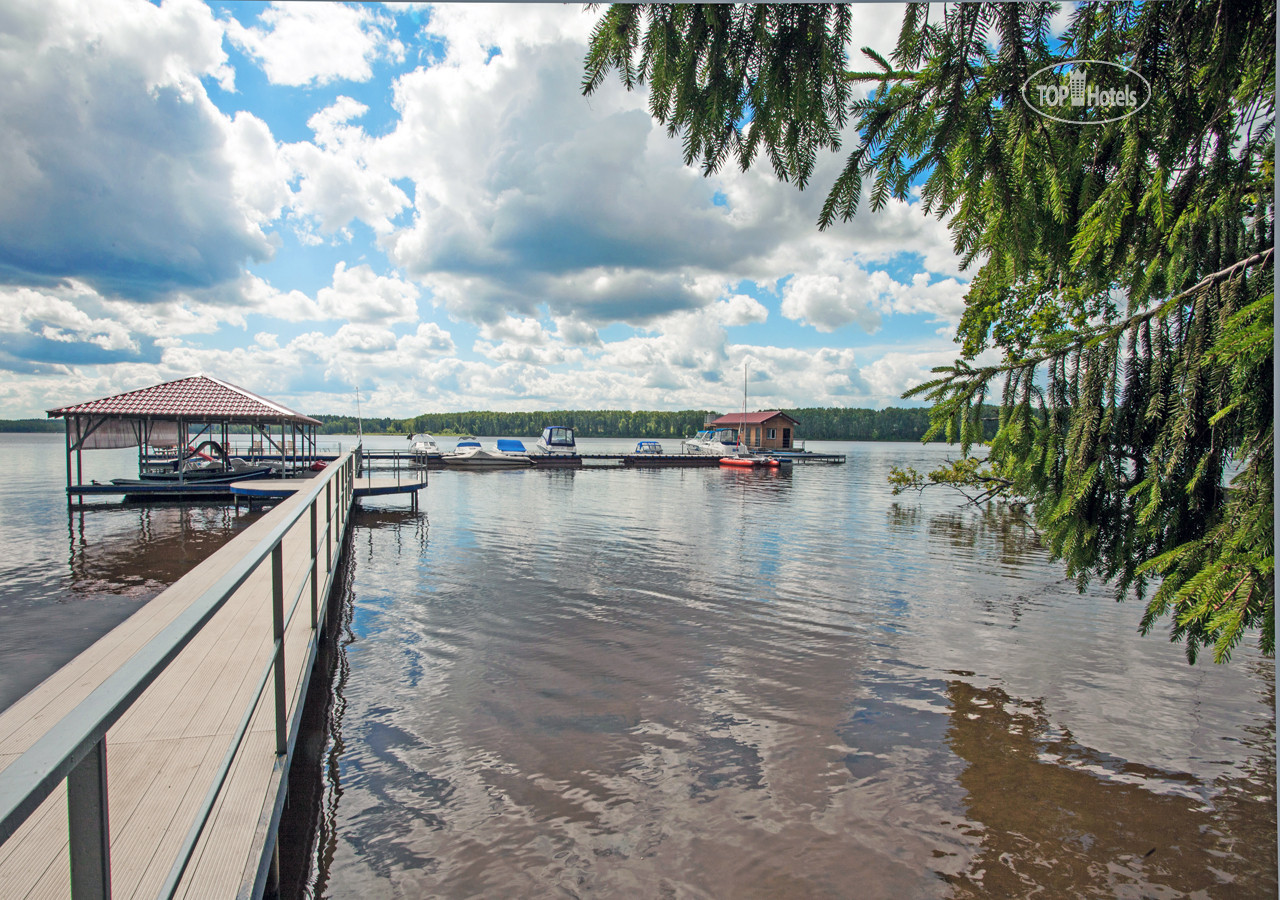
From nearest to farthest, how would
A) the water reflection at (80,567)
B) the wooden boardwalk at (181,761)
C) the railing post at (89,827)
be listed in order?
the railing post at (89,827) < the wooden boardwalk at (181,761) < the water reflection at (80,567)

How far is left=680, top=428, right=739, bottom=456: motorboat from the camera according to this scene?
165ft

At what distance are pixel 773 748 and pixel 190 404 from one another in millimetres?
21353

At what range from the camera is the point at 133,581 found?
433 inches

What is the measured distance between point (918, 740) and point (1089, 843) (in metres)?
1.43

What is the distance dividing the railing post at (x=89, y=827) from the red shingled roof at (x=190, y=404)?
21559 mm

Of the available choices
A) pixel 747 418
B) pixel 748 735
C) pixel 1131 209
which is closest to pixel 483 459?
pixel 747 418

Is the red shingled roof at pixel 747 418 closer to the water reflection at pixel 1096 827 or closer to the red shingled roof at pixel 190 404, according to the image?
the red shingled roof at pixel 190 404

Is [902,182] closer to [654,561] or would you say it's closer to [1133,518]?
[1133,518]

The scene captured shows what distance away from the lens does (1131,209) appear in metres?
2.69

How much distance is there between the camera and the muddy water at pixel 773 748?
3.71 meters

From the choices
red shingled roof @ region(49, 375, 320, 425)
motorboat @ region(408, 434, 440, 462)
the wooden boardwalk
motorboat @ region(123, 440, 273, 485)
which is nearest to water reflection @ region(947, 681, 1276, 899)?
the wooden boardwalk

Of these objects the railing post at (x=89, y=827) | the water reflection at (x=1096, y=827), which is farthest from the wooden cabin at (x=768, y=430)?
the railing post at (x=89, y=827)

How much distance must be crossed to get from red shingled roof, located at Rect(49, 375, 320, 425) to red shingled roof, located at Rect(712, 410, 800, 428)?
130 feet

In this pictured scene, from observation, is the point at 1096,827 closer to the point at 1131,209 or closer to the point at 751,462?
the point at 1131,209
